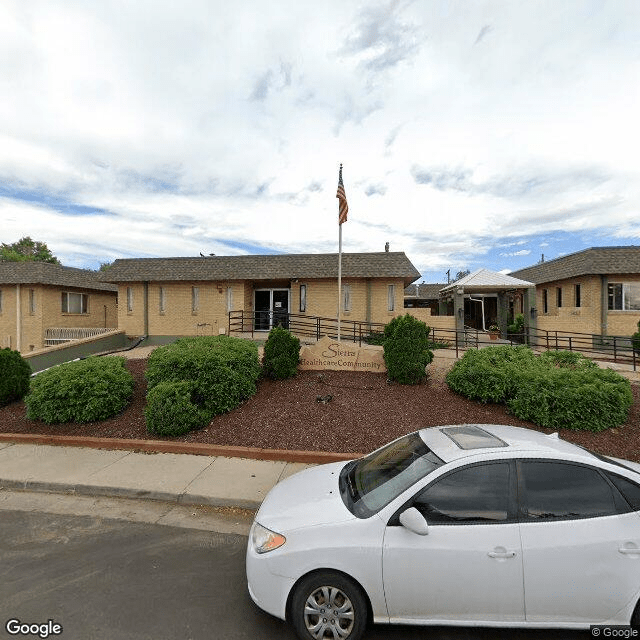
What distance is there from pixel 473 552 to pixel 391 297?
15.3 meters

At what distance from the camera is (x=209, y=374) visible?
7.66 m

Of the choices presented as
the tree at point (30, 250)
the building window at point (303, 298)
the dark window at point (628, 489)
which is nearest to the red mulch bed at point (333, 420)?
the dark window at point (628, 489)

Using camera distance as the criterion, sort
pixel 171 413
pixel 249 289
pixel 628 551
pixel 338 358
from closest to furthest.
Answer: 1. pixel 628 551
2. pixel 171 413
3. pixel 338 358
4. pixel 249 289

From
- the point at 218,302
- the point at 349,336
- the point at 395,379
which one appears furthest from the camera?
the point at 218,302

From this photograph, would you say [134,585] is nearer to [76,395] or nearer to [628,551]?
[628,551]

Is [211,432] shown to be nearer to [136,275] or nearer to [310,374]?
[310,374]

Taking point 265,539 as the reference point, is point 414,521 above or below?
above

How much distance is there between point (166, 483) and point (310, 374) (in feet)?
16.7

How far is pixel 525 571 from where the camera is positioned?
8.35ft

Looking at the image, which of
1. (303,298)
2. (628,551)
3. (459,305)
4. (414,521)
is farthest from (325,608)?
(303,298)

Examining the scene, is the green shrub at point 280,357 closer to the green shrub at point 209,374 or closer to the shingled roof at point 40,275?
the green shrub at point 209,374

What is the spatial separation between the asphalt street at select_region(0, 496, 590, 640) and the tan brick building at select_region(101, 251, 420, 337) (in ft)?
44.1

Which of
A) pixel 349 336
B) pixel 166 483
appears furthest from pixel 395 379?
pixel 349 336

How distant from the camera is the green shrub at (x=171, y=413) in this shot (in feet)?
22.2
